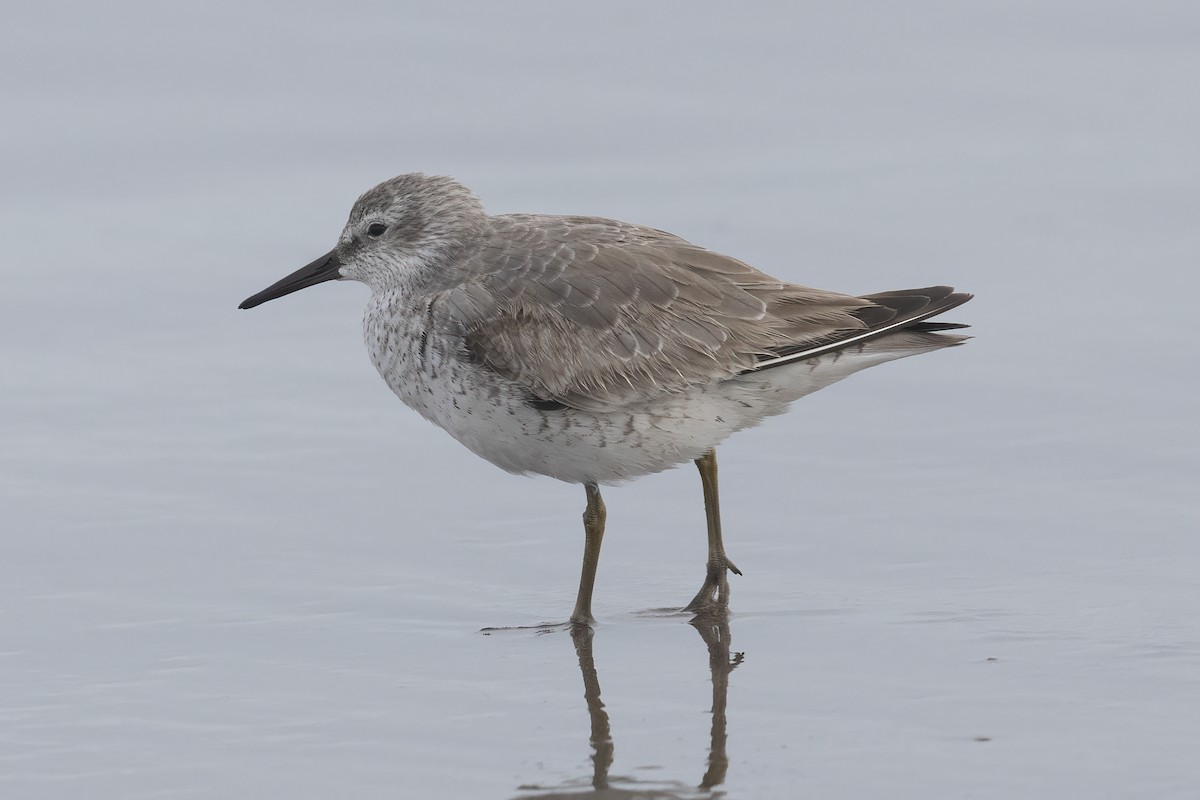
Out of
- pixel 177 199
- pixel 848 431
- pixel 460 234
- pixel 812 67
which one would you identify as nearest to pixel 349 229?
pixel 460 234

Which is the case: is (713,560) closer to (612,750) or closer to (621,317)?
(621,317)

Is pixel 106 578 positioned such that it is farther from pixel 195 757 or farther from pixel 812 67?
pixel 812 67

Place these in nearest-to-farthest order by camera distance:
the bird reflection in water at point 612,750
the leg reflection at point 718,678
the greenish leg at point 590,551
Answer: the bird reflection in water at point 612,750
the leg reflection at point 718,678
the greenish leg at point 590,551

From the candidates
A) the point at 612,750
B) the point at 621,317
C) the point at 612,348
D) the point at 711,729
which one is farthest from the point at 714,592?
the point at 612,750

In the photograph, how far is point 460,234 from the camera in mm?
8461

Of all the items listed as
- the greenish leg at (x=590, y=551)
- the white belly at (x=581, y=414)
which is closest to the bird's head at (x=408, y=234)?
the white belly at (x=581, y=414)

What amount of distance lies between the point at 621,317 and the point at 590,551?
990mm

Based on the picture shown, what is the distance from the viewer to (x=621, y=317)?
26.2 feet

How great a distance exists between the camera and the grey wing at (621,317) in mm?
7816

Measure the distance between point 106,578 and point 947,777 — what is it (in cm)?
388

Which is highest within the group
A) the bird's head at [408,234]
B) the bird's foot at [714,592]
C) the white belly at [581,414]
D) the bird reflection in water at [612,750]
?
the bird's head at [408,234]

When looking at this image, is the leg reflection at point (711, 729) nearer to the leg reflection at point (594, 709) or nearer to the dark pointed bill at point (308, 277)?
the leg reflection at point (594, 709)

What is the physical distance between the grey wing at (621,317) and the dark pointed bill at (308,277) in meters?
0.91

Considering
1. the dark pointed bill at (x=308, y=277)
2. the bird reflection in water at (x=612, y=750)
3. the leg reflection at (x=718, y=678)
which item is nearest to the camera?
the bird reflection in water at (x=612, y=750)
